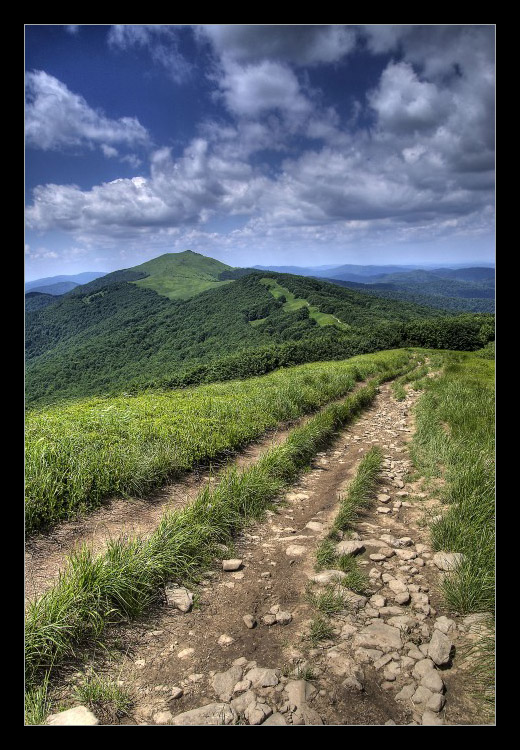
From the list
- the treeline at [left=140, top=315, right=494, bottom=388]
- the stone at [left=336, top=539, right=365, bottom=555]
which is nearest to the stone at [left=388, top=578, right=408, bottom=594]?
the stone at [left=336, top=539, right=365, bottom=555]

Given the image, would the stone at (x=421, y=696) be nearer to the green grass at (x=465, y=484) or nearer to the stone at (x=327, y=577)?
the green grass at (x=465, y=484)

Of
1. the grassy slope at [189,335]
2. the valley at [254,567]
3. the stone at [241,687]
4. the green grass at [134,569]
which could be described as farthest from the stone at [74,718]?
the grassy slope at [189,335]

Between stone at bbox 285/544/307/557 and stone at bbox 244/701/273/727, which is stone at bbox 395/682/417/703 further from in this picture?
stone at bbox 285/544/307/557

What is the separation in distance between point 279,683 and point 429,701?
103 centimetres

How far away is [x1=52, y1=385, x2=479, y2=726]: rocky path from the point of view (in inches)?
100

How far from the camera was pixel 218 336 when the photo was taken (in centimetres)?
13850

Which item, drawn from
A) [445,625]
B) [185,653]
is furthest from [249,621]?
[445,625]

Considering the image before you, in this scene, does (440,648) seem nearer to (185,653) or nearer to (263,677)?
(263,677)

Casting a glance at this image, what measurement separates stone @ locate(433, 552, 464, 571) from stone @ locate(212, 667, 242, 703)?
2.46 meters

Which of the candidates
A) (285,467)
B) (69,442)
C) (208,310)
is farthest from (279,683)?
(208,310)

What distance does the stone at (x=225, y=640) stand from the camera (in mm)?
3277
